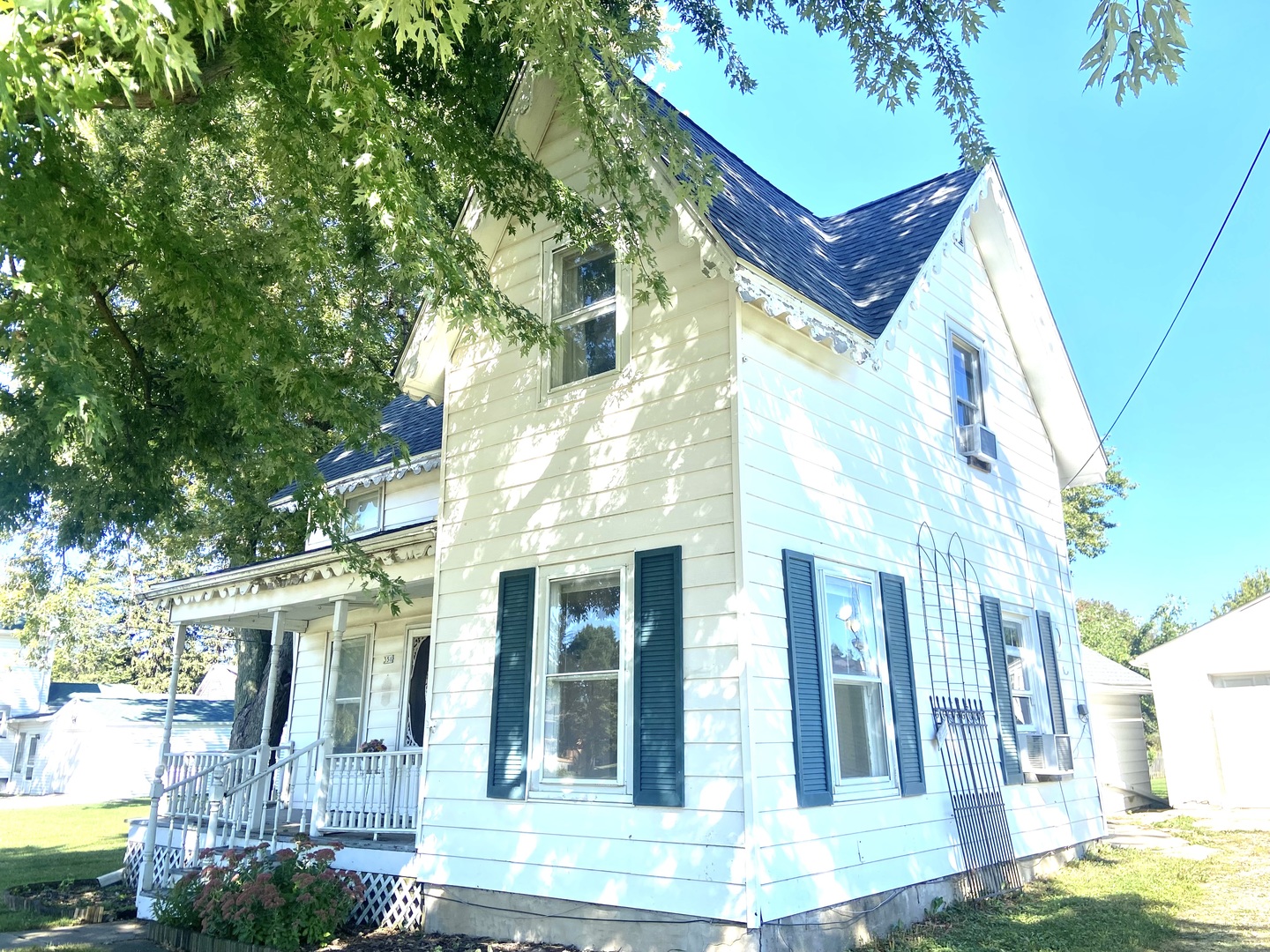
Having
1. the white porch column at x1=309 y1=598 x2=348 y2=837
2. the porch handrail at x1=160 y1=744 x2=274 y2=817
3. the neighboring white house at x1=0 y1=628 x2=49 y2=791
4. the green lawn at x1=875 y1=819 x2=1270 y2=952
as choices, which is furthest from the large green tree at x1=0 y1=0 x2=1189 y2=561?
the neighboring white house at x1=0 y1=628 x2=49 y2=791

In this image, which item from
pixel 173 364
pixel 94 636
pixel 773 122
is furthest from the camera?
pixel 94 636

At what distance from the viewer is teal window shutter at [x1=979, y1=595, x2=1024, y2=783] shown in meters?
9.31

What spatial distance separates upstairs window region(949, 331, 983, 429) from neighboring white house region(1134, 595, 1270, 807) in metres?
11.4

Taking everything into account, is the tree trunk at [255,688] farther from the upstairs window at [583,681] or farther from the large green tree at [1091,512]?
the large green tree at [1091,512]

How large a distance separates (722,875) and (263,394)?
18.9ft

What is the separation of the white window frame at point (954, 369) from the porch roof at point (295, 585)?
236 inches

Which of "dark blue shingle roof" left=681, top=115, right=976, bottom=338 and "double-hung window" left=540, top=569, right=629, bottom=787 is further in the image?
"dark blue shingle roof" left=681, top=115, right=976, bottom=338

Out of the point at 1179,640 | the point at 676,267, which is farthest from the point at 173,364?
the point at 1179,640

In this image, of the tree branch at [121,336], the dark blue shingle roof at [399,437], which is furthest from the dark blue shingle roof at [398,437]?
the tree branch at [121,336]

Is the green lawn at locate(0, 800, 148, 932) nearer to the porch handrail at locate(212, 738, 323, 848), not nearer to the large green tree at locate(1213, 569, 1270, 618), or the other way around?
the porch handrail at locate(212, 738, 323, 848)

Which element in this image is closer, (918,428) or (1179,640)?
(918,428)

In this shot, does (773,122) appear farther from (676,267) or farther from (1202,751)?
(1202,751)

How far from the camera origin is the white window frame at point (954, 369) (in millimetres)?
10258

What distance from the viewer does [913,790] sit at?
7.62 meters
